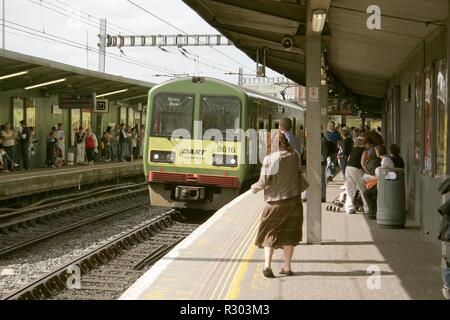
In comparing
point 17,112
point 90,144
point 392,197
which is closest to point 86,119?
point 90,144

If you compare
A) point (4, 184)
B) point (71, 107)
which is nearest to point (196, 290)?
point (4, 184)

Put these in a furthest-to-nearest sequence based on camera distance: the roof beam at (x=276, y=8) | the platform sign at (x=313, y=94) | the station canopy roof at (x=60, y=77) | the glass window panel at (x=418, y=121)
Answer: the station canopy roof at (x=60, y=77) → the glass window panel at (x=418, y=121) → the roof beam at (x=276, y=8) → the platform sign at (x=313, y=94)

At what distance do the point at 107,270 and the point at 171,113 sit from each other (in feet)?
17.6

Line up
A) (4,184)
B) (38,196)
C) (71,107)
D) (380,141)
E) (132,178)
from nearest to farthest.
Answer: (380,141) < (4,184) < (38,196) < (71,107) < (132,178)

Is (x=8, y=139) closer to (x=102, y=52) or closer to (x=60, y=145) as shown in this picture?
(x=60, y=145)

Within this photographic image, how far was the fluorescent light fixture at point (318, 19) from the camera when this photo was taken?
810 cm

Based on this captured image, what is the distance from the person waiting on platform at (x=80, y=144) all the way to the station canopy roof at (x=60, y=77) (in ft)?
4.98

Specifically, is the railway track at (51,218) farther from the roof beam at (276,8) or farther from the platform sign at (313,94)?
the platform sign at (313,94)

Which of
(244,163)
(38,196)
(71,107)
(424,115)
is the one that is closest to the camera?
(424,115)

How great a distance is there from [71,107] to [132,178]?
4.94 metres

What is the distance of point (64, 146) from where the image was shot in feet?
83.7

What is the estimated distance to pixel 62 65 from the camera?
19359mm

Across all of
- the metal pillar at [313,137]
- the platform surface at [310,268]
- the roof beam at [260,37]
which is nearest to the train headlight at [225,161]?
the roof beam at [260,37]
